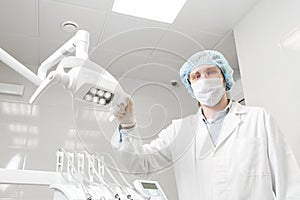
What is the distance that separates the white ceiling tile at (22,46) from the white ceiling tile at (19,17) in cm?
7

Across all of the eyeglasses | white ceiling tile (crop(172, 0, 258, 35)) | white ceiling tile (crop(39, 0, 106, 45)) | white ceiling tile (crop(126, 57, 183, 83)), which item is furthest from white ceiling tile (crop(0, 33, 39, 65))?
white ceiling tile (crop(126, 57, 183, 83))

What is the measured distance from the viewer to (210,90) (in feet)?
4.44

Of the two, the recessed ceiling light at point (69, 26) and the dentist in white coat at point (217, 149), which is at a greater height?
the recessed ceiling light at point (69, 26)

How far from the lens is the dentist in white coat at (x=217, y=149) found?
3.83 ft

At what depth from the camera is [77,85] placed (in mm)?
840

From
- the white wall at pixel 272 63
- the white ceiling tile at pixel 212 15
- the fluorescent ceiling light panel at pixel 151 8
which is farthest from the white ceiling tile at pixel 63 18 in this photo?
the white wall at pixel 272 63

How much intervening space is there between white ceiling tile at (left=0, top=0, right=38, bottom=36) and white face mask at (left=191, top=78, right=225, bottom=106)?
1199mm

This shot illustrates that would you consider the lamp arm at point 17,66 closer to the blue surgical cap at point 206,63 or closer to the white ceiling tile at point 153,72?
the white ceiling tile at point 153,72

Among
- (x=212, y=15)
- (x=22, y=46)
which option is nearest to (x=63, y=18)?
(x=22, y=46)

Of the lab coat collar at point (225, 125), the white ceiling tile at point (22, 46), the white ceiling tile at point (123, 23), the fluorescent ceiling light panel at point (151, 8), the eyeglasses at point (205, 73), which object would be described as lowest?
the lab coat collar at point (225, 125)

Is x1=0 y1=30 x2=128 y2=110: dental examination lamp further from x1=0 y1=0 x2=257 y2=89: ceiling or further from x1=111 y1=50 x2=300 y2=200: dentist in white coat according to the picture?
x1=0 y1=0 x2=257 y2=89: ceiling

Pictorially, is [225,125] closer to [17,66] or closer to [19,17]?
[17,66]

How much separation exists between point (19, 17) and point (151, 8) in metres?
0.87

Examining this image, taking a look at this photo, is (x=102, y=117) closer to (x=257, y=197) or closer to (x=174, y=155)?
(x=174, y=155)
